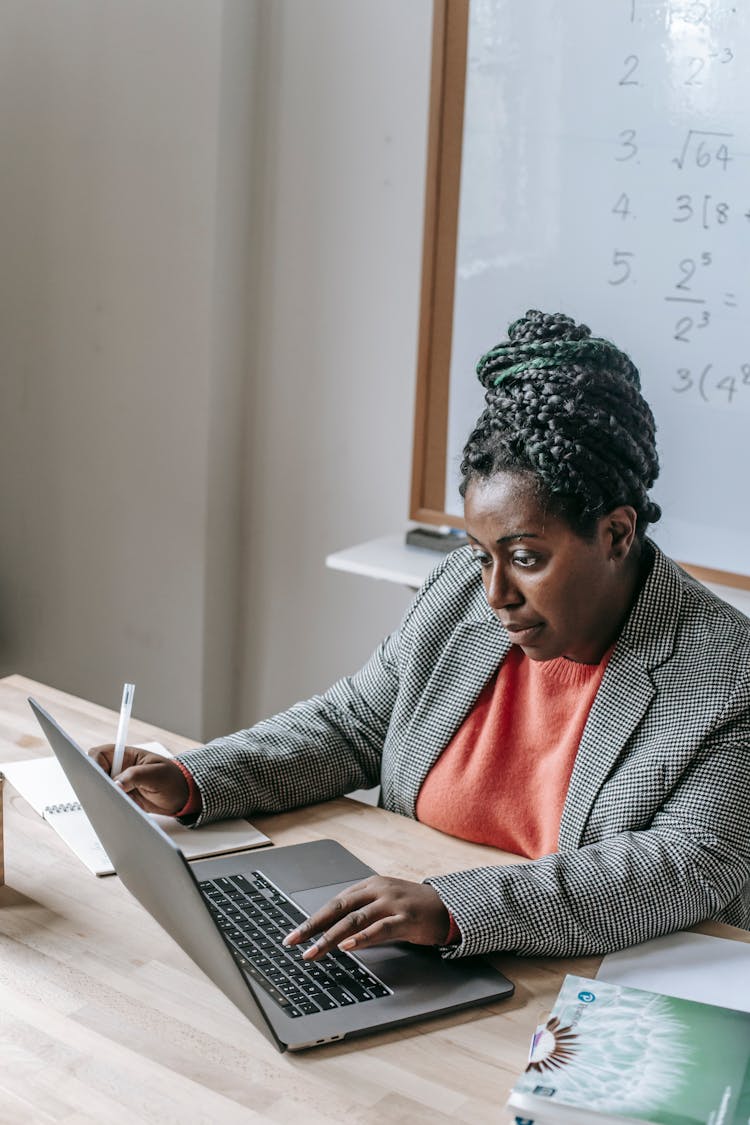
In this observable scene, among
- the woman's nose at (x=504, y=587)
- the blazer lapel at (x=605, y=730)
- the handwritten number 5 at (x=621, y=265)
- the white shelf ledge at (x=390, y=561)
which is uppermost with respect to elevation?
the handwritten number 5 at (x=621, y=265)

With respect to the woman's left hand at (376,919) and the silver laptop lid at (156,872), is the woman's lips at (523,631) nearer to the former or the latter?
the woman's left hand at (376,919)

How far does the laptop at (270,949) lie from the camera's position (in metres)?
1.08

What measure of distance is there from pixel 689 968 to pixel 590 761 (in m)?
0.27

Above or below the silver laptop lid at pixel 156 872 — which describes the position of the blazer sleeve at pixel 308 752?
below

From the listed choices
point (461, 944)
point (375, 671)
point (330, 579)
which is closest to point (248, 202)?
point (330, 579)

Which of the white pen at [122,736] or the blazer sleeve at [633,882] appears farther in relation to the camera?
the white pen at [122,736]

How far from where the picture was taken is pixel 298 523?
290 cm

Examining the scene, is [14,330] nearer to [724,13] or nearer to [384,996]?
[724,13]

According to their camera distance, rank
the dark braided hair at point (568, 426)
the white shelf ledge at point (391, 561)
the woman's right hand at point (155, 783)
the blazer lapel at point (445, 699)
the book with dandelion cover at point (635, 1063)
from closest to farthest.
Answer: the book with dandelion cover at point (635, 1063), the dark braided hair at point (568, 426), the woman's right hand at point (155, 783), the blazer lapel at point (445, 699), the white shelf ledge at point (391, 561)

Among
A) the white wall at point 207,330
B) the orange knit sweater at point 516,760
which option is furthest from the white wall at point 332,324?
the orange knit sweater at point 516,760

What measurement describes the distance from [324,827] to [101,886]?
0.28 metres

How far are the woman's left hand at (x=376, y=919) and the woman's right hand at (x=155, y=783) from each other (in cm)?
31

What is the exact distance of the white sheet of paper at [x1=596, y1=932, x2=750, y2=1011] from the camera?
124 centimetres

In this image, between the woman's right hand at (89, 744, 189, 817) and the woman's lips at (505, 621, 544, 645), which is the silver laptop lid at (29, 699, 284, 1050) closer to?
the woman's right hand at (89, 744, 189, 817)
